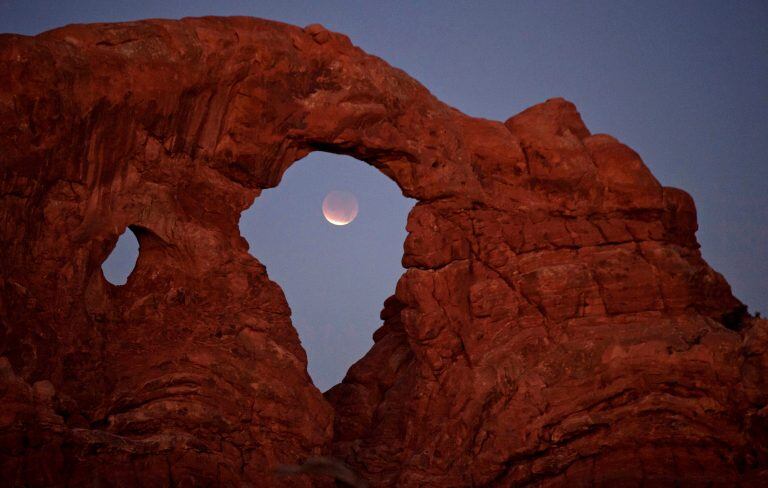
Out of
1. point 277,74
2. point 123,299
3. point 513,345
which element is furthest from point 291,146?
point 513,345

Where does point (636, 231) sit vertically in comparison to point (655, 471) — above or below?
above

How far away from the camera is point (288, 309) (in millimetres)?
24203

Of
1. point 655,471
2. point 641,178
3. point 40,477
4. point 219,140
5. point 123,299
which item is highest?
point 641,178

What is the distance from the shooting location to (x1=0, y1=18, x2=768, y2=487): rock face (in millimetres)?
20328

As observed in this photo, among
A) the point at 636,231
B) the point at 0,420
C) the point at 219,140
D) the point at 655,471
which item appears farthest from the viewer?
the point at 636,231

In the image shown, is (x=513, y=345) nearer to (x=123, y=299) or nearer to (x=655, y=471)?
(x=655, y=471)

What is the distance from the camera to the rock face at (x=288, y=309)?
2033 centimetres

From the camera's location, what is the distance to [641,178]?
1046 inches

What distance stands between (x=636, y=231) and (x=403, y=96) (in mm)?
7487

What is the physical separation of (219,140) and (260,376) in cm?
605

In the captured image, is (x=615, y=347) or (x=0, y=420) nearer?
(x=0, y=420)

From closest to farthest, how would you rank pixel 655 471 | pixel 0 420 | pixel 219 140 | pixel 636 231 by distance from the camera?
pixel 0 420 < pixel 655 471 < pixel 219 140 < pixel 636 231

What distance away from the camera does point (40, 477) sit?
1822cm

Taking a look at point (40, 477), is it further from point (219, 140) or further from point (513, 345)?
point (513, 345)
